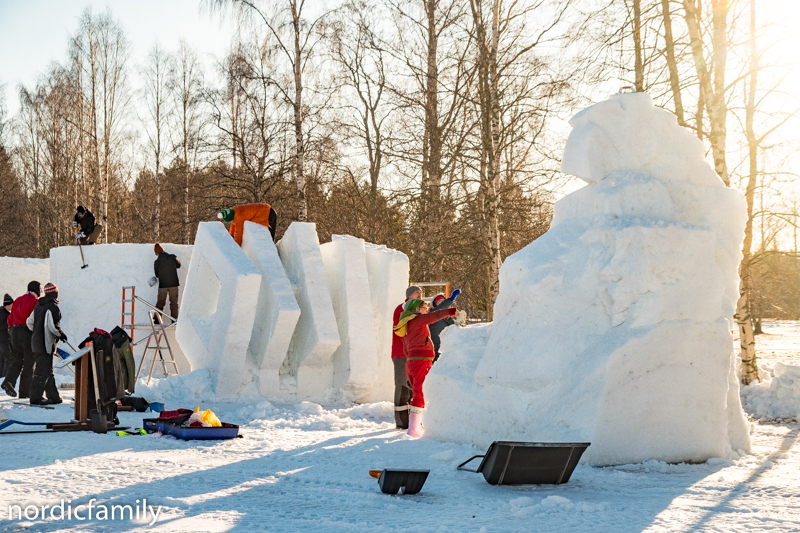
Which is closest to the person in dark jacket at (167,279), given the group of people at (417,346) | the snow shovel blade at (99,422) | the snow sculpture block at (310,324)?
the snow sculpture block at (310,324)

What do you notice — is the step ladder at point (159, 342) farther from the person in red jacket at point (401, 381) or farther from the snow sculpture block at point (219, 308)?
the person in red jacket at point (401, 381)

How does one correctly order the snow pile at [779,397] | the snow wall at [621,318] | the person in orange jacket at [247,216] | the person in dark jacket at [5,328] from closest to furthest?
the snow wall at [621,318]
the snow pile at [779,397]
the person in orange jacket at [247,216]
the person in dark jacket at [5,328]

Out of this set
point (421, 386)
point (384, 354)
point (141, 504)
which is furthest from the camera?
point (384, 354)

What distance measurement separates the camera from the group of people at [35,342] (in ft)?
33.4

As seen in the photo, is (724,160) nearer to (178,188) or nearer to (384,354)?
(384,354)

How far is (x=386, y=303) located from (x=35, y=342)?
525cm

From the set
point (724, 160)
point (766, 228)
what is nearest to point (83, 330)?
point (724, 160)

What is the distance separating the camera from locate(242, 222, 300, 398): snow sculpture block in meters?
11.2

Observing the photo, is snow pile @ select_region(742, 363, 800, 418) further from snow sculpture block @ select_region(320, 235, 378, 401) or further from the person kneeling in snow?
snow sculpture block @ select_region(320, 235, 378, 401)

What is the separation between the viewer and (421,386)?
7.94 metres

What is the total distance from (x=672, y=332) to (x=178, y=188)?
70.2 feet

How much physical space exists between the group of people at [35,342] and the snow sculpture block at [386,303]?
4.76 meters

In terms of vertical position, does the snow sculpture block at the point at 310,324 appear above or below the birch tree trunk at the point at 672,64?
below

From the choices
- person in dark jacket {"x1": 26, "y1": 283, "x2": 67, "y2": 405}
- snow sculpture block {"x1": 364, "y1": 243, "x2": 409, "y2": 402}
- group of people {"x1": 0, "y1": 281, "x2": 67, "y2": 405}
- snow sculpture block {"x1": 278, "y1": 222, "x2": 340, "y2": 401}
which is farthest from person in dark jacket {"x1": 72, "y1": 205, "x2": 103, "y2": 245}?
snow sculpture block {"x1": 364, "y1": 243, "x2": 409, "y2": 402}
